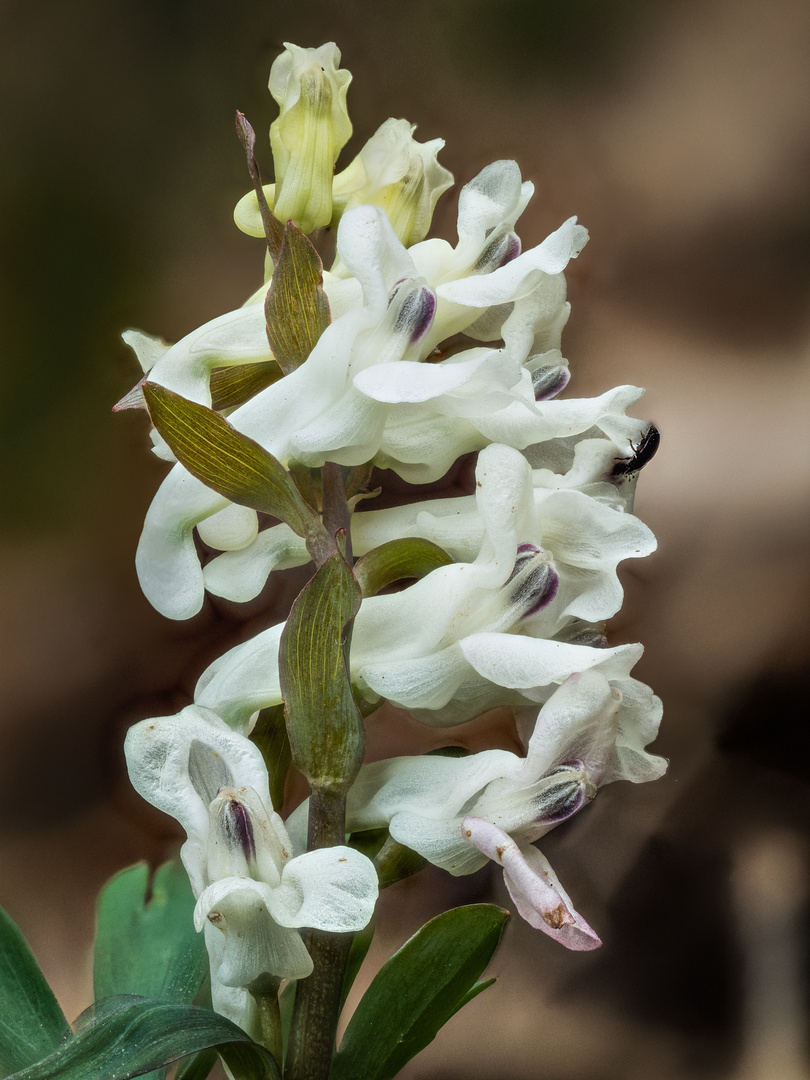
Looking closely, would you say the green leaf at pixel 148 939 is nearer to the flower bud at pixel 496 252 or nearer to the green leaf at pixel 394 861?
the green leaf at pixel 394 861

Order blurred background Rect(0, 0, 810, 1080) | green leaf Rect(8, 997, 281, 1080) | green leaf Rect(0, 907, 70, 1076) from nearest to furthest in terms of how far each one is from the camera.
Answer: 1. green leaf Rect(8, 997, 281, 1080)
2. green leaf Rect(0, 907, 70, 1076)
3. blurred background Rect(0, 0, 810, 1080)

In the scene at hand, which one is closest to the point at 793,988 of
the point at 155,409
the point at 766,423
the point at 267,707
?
the point at 766,423

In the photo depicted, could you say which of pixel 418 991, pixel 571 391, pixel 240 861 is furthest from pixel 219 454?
pixel 571 391

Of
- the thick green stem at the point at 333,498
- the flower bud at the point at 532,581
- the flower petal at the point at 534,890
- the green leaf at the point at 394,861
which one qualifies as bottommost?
the green leaf at the point at 394,861

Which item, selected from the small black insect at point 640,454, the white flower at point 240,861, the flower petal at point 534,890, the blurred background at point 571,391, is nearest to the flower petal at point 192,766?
the white flower at point 240,861

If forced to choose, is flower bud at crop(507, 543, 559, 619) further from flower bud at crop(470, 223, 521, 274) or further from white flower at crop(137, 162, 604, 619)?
flower bud at crop(470, 223, 521, 274)

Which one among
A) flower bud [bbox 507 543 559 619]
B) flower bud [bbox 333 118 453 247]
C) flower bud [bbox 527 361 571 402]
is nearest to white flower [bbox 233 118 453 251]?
flower bud [bbox 333 118 453 247]
